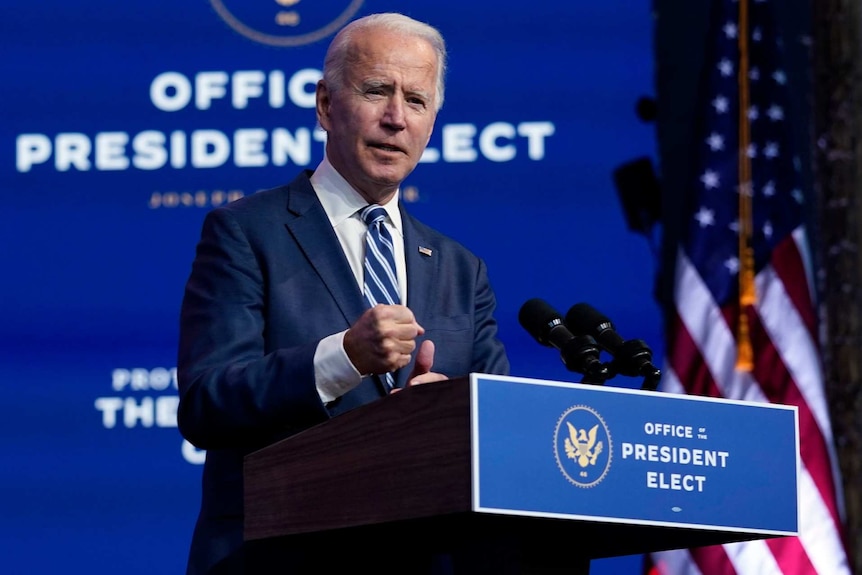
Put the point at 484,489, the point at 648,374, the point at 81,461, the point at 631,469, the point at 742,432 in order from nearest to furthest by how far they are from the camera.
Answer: the point at 484,489, the point at 631,469, the point at 742,432, the point at 648,374, the point at 81,461

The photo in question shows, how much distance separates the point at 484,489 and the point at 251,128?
9.43 feet

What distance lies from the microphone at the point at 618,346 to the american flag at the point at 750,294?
205 centimetres

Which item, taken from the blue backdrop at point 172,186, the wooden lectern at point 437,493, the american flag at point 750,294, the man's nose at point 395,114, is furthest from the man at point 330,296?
the american flag at point 750,294

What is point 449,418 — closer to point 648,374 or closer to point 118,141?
point 648,374

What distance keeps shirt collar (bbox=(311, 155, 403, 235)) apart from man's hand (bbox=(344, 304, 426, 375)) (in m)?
0.57

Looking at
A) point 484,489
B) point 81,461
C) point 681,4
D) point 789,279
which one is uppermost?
point 681,4

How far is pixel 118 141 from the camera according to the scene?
4.30 metres

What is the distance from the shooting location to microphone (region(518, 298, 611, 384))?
6.41ft

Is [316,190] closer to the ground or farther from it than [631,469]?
farther from it

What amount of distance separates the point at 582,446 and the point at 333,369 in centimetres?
43

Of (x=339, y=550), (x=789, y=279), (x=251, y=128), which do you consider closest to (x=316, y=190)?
(x=339, y=550)

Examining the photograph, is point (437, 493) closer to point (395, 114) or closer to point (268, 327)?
point (268, 327)

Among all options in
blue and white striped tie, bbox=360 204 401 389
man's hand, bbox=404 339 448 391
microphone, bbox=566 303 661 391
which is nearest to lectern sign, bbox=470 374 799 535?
microphone, bbox=566 303 661 391

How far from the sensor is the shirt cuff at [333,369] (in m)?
1.95
